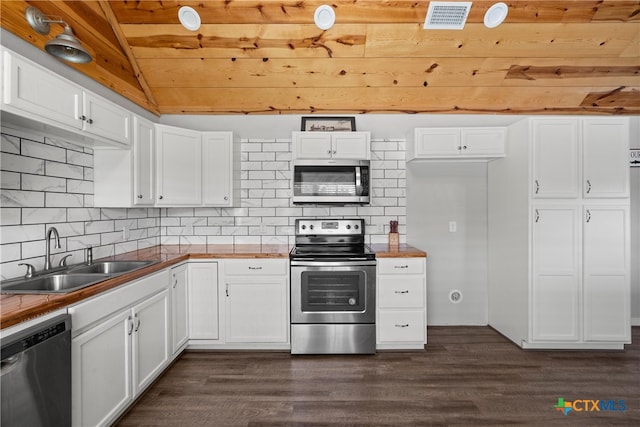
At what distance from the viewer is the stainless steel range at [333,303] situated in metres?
2.96

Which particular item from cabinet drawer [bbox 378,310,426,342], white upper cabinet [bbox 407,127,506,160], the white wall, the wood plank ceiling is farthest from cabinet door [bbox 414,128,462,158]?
cabinet drawer [bbox 378,310,426,342]

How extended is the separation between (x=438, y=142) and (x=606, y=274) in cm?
185

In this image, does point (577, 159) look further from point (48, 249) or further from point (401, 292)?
point (48, 249)

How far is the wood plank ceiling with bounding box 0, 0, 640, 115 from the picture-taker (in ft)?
8.44

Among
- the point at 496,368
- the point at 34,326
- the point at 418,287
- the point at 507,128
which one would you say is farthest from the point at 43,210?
the point at 507,128

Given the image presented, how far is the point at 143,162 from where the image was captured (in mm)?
2795

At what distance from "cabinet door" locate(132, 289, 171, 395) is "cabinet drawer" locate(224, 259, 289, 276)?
1.87 feet

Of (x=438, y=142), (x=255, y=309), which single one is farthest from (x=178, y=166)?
(x=438, y=142)

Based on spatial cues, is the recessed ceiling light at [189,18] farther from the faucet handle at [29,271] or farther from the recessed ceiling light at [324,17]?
the faucet handle at [29,271]

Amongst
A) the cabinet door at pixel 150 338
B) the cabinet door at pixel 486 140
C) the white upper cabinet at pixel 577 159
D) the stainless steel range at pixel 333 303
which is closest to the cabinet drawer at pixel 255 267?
the stainless steel range at pixel 333 303

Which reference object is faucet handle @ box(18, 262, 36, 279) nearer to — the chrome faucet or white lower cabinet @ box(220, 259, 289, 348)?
the chrome faucet

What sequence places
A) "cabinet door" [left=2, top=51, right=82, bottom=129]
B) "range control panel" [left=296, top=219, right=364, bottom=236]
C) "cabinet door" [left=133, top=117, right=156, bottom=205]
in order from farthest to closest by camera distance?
1. "range control panel" [left=296, top=219, right=364, bottom=236]
2. "cabinet door" [left=133, top=117, right=156, bottom=205]
3. "cabinet door" [left=2, top=51, right=82, bottom=129]

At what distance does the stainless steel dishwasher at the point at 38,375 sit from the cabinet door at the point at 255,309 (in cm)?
151

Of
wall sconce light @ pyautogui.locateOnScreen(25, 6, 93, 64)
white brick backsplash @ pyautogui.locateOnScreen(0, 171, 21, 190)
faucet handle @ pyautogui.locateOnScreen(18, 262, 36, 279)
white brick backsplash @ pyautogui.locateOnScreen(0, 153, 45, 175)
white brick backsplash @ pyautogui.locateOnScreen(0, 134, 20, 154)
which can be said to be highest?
wall sconce light @ pyautogui.locateOnScreen(25, 6, 93, 64)
